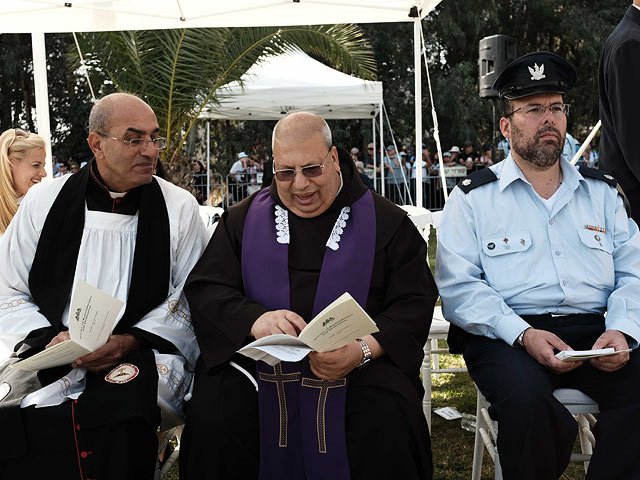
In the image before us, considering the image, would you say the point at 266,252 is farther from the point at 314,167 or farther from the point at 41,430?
the point at 41,430

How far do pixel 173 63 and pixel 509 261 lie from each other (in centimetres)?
850

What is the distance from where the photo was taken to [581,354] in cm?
276

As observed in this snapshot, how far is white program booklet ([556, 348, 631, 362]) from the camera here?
276cm

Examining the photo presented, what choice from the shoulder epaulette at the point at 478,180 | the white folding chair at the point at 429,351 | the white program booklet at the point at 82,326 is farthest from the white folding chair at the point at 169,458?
the shoulder epaulette at the point at 478,180

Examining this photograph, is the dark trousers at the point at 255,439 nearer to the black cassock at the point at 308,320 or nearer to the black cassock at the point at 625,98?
the black cassock at the point at 308,320

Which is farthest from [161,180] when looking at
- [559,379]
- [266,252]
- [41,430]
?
[559,379]

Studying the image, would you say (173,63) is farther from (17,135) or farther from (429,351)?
(429,351)

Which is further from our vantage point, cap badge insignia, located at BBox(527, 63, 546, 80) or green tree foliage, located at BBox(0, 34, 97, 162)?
green tree foliage, located at BBox(0, 34, 97, 162)

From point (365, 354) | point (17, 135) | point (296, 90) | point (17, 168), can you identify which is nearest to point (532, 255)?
point (365, 354)

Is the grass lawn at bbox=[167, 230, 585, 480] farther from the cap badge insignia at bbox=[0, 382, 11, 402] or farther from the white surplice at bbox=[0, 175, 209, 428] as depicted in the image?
the cap badge insignia at bbox=[0, 382, 11, 402]

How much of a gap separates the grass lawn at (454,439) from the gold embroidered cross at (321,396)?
1261mm

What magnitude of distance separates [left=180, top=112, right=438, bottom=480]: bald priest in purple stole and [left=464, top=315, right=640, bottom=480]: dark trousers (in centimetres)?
33

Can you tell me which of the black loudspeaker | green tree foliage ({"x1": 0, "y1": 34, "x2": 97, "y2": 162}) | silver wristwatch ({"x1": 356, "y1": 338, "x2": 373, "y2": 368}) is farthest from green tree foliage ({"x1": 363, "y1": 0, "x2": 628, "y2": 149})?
silver wristwatch ({"x1": 356, "y1": 338, "x2": 373, "y2": 368})

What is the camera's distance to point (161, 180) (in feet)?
11.9
